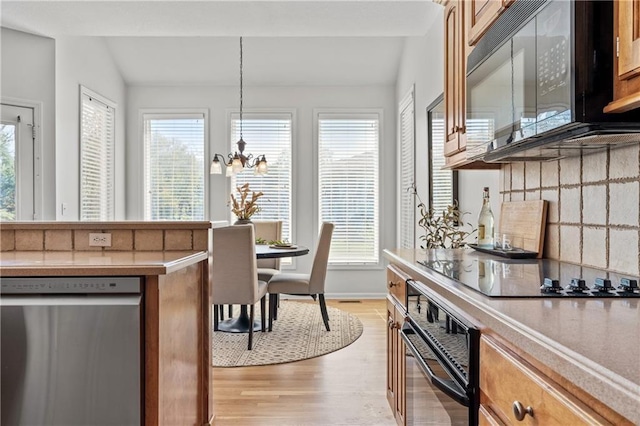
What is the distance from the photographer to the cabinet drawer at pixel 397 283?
1.98m

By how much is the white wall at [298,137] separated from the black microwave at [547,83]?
4004 mm

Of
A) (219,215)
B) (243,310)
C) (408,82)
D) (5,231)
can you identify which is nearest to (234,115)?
(219,215)

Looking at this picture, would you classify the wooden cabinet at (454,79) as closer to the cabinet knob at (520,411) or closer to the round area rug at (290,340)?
the cabinet knob at (520,411)

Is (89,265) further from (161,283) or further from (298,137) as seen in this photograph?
(298,137)

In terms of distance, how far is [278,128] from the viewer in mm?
5930

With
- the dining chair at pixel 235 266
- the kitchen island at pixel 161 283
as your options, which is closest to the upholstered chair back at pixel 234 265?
the dining chair at pixel 235 266

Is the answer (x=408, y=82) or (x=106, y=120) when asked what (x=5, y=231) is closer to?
(x=106, y=120)

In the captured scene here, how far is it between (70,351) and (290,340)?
2511 mm

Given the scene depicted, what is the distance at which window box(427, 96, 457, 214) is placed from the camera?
11.8ft

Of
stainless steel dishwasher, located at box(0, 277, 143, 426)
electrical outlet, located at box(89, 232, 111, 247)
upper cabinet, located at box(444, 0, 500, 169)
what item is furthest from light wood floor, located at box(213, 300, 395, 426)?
upper cabinet, located at box(444, 0, 500, 169)

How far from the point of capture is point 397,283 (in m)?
2.16

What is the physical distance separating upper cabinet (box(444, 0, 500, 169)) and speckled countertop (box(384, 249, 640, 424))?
45.7 inches

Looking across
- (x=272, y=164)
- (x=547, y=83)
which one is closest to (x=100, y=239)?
(x=547, y=83)

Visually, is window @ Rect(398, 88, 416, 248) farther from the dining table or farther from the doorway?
the doorway
